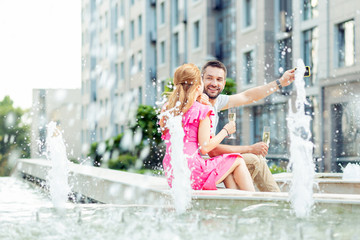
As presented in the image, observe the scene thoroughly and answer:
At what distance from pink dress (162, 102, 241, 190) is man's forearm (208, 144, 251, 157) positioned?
13 centimetres

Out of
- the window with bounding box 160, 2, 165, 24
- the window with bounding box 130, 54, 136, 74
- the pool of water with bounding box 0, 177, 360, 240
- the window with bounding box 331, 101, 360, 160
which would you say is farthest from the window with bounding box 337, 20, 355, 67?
the window with bounding box 130, 54, 136, 74

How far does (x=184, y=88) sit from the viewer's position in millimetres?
4855

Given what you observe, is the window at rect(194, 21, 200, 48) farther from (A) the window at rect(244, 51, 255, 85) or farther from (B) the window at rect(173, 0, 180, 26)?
(A) the window at rect(244, 51, 255, 85)

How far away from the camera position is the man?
5.02 metres

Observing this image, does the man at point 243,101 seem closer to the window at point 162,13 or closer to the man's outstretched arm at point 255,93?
the man's outstretched arm at point 255,93

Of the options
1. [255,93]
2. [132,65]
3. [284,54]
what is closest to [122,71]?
[132,65]

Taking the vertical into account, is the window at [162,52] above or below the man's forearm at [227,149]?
above

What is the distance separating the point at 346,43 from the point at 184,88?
51.7ft

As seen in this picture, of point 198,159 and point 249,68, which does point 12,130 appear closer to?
point 249,68

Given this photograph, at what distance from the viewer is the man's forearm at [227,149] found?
4970 millimetres

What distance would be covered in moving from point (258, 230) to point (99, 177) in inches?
173

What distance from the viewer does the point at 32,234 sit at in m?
3.71

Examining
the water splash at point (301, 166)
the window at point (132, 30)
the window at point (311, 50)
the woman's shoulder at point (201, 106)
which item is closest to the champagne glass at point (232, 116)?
the woman's shoulder at point (201, 106)

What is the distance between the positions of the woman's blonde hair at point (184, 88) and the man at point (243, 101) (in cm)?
20
